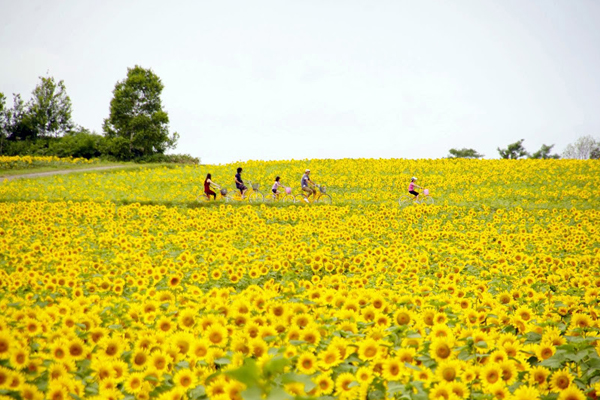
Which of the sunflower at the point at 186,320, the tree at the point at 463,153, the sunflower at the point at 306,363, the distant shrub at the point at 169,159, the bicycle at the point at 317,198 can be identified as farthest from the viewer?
the tree at the point at 463,153

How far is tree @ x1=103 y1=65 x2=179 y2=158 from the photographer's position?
159 ft

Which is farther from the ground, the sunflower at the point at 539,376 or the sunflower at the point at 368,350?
the sunflower at the point at 368,350

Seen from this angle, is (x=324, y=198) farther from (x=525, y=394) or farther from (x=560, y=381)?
(x=525, y=394)

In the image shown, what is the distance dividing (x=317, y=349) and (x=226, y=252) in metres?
5.61

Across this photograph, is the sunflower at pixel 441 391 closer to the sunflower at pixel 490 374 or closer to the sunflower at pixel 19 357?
the sunflower at pixel 490 374

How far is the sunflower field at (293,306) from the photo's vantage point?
8.83ft

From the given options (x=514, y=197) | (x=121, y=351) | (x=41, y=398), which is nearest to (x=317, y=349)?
(x=121, y=351)

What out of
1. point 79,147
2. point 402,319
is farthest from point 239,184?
point 79,147

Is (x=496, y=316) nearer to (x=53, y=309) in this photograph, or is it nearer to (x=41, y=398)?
(x=41, y=398)

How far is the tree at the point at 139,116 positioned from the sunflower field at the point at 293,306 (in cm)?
3297

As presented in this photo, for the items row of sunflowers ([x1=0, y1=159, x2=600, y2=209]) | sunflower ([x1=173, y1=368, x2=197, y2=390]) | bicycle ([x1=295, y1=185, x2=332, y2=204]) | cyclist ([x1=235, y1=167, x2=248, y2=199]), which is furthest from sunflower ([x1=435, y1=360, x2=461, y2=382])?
row of sunflowers ([x1=0, y1=159, x2=600, y2=209])

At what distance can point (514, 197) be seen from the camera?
25.9m

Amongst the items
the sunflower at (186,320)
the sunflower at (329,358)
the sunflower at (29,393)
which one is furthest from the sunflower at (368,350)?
the sunflower at (29,393)

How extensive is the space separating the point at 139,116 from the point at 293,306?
4919 centimetres
